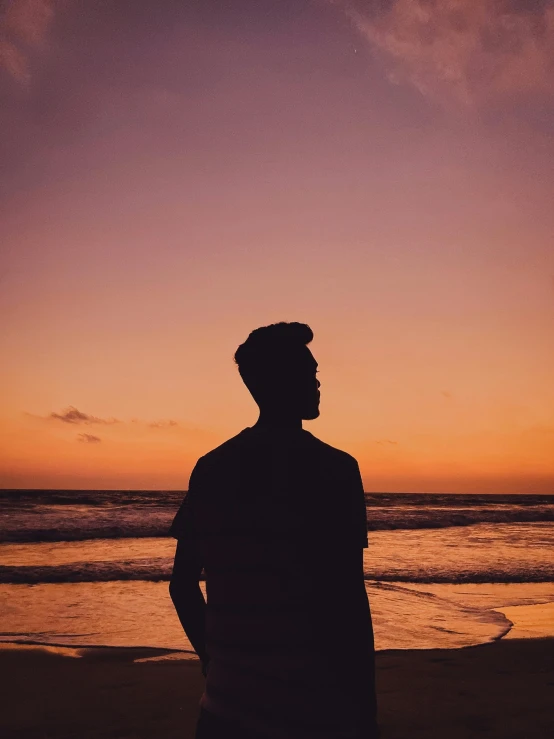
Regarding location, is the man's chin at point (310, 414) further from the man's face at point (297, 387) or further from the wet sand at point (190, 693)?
the wet sand at point (190, 693)

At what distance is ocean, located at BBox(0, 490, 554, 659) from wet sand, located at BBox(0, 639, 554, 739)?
669 mm

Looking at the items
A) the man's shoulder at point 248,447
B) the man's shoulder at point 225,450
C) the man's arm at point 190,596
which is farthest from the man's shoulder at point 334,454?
the man's arm at point 190,596

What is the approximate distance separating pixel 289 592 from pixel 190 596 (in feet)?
1.38

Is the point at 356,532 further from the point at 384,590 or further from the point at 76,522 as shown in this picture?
the point at 76,522

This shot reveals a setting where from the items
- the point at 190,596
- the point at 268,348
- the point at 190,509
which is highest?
the point at 268,348

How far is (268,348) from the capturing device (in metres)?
1.88

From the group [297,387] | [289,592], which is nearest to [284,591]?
[289,592]

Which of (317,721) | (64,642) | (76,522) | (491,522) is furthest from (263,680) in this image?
(491,522)

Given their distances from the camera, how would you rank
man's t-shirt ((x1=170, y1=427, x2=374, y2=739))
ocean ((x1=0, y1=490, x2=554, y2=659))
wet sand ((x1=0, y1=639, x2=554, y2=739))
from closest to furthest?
man's t-shirt ((x1=170, y1=427, x2=374, y2=739)) < wet sand ((x1=0, y1=639, x2=554, y2=739)) < ocean ((x1=0, y1=490, x2=554, y2=659))

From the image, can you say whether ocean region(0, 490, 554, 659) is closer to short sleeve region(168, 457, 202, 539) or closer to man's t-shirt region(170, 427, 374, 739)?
man's t-shirt region(170, 427, 374, 739)

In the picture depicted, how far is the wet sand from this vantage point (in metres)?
4.97

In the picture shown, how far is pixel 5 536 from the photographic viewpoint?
21.7 m

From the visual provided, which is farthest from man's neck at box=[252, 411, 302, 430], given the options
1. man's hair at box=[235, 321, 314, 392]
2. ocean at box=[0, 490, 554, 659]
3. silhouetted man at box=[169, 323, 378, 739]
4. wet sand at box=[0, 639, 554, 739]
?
wet sand at box=[0, 639, 554, 739]

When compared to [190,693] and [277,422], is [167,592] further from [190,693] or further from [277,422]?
[277,422]
